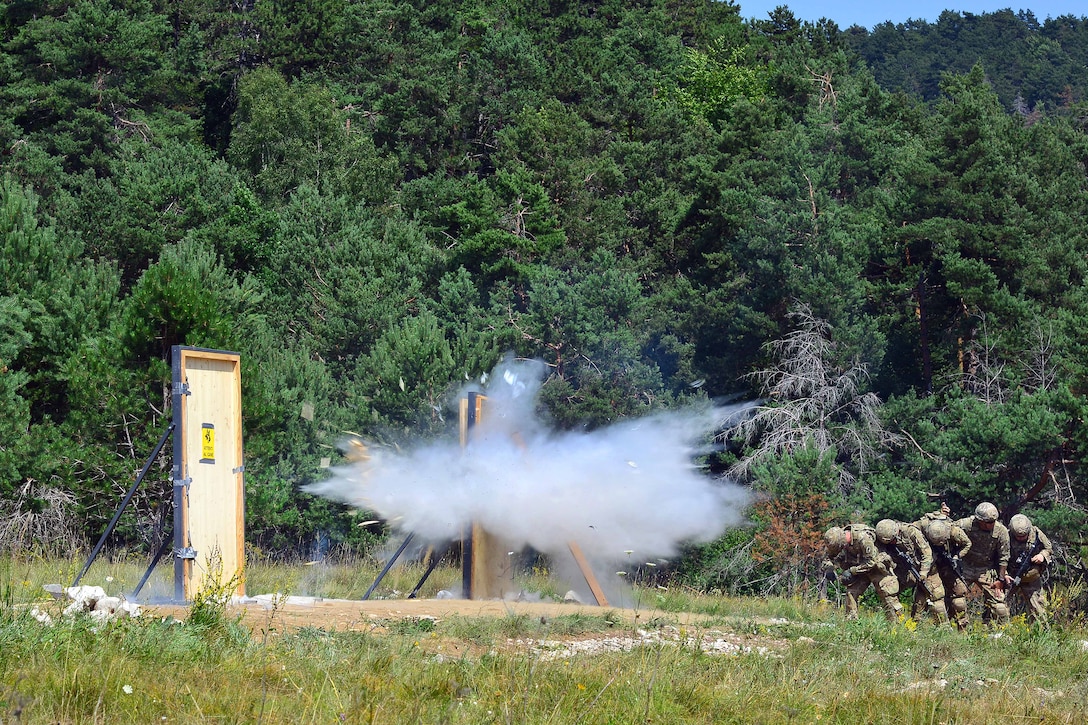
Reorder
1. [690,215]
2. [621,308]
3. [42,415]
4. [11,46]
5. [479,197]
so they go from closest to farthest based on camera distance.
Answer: [42,415] < [621,308] < [479,197] < [690,215] < [11,46]

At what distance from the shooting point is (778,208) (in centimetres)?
3541

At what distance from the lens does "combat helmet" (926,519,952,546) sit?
14.6 m

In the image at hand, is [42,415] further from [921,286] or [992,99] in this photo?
[992,99]

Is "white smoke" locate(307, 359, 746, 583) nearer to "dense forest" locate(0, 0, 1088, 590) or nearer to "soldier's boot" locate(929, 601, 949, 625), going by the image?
"soldier's boot" locate(929, 601, 949, 625)

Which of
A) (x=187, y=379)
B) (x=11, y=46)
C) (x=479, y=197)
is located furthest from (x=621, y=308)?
(x=11, y=46)

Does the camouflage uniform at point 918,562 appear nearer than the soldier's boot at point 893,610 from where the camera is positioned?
No

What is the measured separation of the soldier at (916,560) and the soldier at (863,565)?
0.61 ft

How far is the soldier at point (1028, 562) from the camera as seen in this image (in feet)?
48.2

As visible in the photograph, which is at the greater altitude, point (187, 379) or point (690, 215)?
point (690, 215)

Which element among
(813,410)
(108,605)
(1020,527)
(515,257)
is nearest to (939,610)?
(1020,527)

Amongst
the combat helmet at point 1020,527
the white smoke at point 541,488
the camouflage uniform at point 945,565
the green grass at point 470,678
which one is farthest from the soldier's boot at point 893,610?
the green grass at point 470,678

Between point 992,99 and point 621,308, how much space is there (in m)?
17.2

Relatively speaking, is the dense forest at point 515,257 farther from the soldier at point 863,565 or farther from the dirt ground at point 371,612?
the soldier at point 863,565

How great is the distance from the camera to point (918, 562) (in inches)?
585
